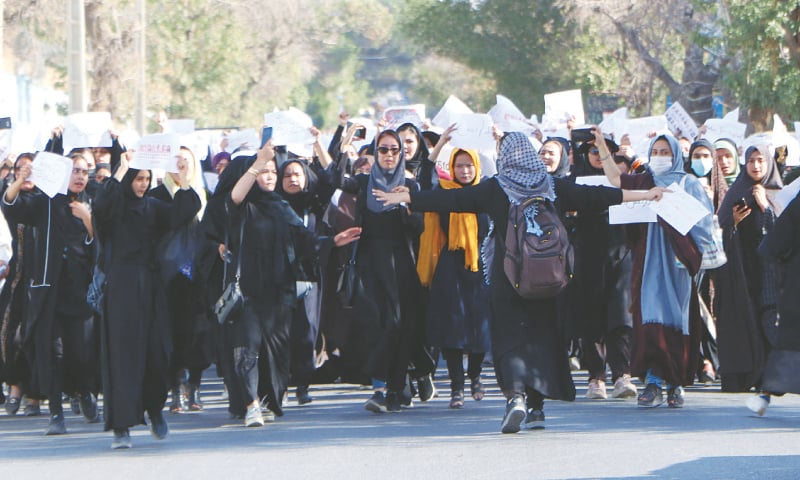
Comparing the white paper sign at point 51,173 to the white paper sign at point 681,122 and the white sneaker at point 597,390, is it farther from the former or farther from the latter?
the white paper sign at point 681,122

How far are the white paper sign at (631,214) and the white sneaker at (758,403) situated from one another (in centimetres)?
132

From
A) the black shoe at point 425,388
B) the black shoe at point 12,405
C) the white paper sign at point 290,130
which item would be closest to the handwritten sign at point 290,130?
the white paper sign at point 290,130

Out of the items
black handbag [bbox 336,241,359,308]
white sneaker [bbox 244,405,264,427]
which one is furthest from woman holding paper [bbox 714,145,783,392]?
white sneaker [bbox 244,405,264,427]

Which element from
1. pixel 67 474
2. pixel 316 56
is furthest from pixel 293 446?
pixel 316 56

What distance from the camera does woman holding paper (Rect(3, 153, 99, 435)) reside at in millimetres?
9852

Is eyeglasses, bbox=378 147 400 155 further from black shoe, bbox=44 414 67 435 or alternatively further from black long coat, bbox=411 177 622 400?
black shoe, bbox=44 414 67 435

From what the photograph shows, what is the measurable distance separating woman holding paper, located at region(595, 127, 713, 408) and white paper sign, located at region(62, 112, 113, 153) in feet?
11.7

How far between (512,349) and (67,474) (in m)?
2.53

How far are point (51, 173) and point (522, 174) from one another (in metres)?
2.75

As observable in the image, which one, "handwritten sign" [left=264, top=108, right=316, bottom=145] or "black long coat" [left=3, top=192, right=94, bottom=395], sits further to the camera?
"handwritten sign" [left=264, top=108, right=316, bottom=145]

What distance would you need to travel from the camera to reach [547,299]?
9.10m

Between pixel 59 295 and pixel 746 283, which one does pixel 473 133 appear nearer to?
pixel 746 283

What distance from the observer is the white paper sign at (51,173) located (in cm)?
935

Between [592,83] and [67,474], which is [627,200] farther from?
[592,83]
